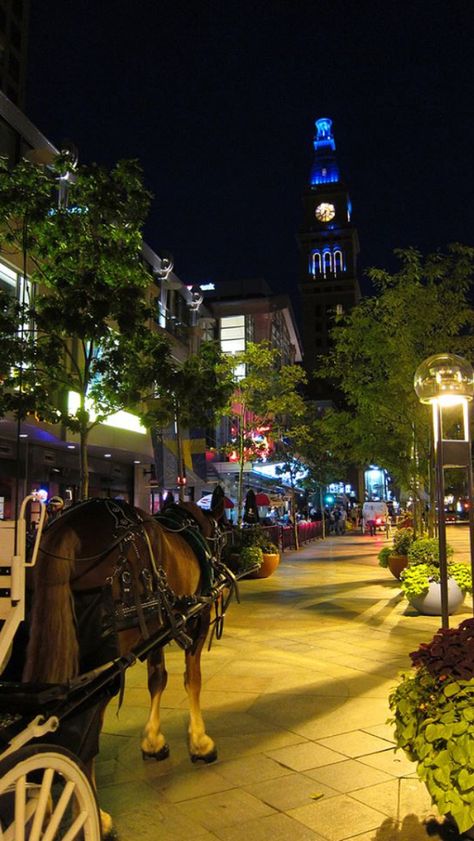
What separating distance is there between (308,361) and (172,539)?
426 feet

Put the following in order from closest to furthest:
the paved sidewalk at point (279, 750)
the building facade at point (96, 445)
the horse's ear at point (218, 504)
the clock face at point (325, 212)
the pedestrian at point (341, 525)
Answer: the paved sidewalk at point (279, 750)
the horse's ear at point (218, 504)
the building facade at point (96, 445)
the pedestrian at point (341, 525)
the clock face at point (325, 212)

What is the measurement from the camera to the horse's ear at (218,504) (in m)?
6.71

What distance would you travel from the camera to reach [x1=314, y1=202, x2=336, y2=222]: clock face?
5325 inches

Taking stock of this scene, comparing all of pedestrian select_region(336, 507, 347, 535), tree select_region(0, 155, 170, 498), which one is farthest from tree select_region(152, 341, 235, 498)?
pedestrian select_region(336, 507, 347, 535)

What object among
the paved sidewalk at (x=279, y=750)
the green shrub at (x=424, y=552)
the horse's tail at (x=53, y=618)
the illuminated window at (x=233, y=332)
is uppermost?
the illuminated window at (x=233, y=332)

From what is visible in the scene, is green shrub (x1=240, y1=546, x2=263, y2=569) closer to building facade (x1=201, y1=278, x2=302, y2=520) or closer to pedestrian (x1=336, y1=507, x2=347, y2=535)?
building facade (x1=201, y1=278, x2=302, y2=520)

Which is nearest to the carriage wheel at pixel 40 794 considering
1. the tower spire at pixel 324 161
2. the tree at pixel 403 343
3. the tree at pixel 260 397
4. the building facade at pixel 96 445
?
the building facade at pixel 96 445

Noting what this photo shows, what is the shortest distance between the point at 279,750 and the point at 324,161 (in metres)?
155

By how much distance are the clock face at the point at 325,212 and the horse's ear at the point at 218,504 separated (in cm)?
13674

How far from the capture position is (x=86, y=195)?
35.3 feet

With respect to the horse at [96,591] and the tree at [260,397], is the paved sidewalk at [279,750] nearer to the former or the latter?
the horse at [96,591]

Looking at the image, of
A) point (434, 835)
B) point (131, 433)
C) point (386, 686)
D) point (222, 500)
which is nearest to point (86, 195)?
point (222, 500)

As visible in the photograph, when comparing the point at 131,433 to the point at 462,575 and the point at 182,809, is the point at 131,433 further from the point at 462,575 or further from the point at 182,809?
the point at 182,809

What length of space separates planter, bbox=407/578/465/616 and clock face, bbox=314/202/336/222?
132903 mm
